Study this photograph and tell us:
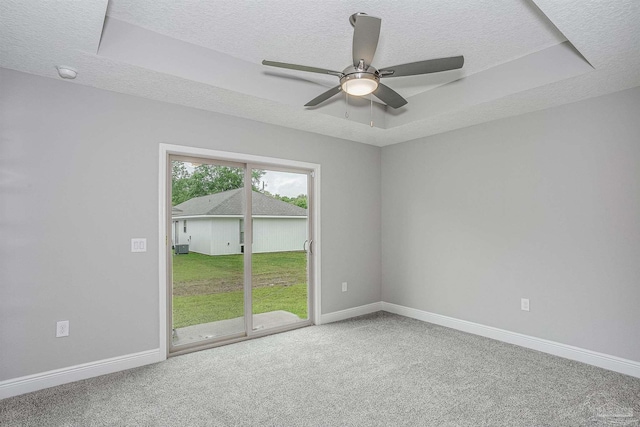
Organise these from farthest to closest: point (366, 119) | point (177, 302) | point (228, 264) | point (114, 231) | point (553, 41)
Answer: point (366, 119) → point (228, 264) → point (177, 302) → point (114, 231) → point (553, 41)

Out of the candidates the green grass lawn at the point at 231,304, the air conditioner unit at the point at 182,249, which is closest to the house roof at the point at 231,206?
the air conditioner unit at the point at 182,249

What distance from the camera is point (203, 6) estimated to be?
235 cm

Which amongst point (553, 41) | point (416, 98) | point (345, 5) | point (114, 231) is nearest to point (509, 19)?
point (553, 41)

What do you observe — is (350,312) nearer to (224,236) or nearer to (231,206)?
(224,236)

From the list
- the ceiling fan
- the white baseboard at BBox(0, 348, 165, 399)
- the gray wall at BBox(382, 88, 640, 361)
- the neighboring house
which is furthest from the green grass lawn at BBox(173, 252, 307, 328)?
the ceiling fan

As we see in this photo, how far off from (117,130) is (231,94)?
1.06 metres

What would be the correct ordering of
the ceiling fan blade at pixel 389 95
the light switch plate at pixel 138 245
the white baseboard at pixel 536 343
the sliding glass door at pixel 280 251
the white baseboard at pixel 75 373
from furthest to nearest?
the sliding glass door at pixel 280 251, the light switch plate at pixel 138 245, the white baseboard at pixel 536 343, the ceiling fan blade at pixel 389 95, the white baseboard at pixel 75 373

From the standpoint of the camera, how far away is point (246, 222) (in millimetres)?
3988

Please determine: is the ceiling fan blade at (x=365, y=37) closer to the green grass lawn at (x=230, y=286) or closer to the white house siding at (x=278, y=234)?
the white house siding at (x=278, y=234)

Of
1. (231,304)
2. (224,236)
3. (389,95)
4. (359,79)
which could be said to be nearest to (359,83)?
(359,79)

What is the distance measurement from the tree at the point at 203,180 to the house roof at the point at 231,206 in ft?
0.18

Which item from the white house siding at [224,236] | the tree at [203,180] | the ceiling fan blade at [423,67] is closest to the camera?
the ceiling fan blade at [423,67]

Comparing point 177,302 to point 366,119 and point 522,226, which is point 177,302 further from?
point 522,226

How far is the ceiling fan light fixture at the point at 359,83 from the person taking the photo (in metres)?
2.36
